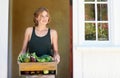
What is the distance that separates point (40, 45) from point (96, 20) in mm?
1182

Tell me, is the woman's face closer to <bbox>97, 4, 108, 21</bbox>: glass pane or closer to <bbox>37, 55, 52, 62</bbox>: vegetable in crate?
<bbox>37, 55, 52, 62</bbox>: vegetable in crate

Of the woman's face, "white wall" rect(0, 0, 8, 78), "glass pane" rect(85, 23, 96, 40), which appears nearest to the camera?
the woman's face

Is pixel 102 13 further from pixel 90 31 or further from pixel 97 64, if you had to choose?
pixel 97 64

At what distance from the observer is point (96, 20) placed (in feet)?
16.2

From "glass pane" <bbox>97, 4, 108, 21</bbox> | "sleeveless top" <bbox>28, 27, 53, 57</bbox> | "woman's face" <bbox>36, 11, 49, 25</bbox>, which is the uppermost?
"glass pane" <bbox>97, 4, 108, 21</bbox>

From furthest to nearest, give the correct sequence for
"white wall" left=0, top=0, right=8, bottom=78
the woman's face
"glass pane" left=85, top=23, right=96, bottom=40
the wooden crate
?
"glass pane" left=85, top=23, right=96, bottom=40 → "white wall" left=0, top=0, right=8, bottom=78 → the woman's face → the wooden crate

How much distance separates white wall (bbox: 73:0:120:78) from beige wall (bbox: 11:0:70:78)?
234 cm

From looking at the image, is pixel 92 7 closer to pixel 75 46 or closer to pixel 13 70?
pixel 75 46

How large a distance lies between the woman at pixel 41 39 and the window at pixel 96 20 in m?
0.81

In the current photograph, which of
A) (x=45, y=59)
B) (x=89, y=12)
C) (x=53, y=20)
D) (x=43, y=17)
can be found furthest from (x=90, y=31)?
(x=53, y=20)

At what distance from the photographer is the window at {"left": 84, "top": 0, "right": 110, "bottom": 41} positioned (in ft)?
16.1

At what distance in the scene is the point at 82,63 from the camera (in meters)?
4.82

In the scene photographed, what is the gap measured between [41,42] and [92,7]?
3.96ft

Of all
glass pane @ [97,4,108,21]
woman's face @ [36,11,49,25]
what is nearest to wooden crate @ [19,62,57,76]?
woman's face @ [36,11,49,25]
